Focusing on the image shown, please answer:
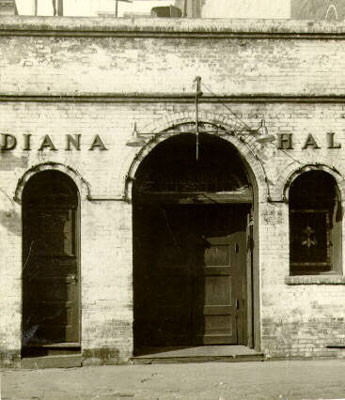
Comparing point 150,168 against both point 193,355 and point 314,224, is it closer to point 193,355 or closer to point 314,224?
point 314,224

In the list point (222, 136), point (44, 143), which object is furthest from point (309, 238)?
point (44, 143)

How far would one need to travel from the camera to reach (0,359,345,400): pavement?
10031mm

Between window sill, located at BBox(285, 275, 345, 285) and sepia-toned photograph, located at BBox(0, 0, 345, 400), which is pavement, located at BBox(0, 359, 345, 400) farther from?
window sill, located at BBox(285, 275, 345, 285)

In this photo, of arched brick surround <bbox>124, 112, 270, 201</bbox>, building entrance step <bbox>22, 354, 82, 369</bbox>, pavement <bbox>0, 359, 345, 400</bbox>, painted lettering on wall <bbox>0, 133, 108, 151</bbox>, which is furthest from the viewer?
arched brick surround <bbox>124, 112, 270, 201</bbox>

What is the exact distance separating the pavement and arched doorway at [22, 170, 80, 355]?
0.91 metres

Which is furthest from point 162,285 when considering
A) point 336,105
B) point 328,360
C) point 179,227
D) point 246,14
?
point 246,14

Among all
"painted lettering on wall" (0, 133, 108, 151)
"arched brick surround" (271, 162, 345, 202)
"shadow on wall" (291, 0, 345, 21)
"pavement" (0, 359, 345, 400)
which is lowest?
"pavement" (0, 359, 345, 400)

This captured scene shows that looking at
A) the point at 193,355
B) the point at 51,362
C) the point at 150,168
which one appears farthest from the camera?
the point at 150,168

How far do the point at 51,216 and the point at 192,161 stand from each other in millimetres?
2606

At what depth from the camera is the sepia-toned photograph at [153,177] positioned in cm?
1215

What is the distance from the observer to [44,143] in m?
12.2

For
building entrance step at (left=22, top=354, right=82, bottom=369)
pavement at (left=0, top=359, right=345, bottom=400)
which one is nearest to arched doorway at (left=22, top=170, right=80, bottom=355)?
building entrance step at (left=22, top=354, right=82, bottom=369)

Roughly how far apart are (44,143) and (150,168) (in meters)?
1.92

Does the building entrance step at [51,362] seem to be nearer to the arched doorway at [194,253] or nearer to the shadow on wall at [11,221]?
the arched doorway at [194,253]
